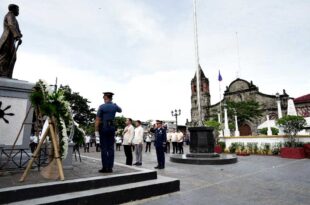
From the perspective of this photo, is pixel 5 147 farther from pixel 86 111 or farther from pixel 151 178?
pixel 86 111

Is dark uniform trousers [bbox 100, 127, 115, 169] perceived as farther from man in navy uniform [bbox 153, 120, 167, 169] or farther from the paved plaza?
man in navy uniform [bbox 153, 120, 167, 169]

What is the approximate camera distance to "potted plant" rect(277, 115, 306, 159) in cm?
1467

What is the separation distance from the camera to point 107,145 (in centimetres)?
609

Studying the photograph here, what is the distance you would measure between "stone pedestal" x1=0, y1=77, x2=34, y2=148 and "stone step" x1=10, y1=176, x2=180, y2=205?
2.66 m

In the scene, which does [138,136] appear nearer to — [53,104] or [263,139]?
[53,104]

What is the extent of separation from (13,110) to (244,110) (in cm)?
4918

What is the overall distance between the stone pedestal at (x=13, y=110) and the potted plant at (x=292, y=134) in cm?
1401

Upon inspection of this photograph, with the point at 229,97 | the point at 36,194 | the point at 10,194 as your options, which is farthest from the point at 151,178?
the point at 229,97

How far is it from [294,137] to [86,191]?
15.3 meters

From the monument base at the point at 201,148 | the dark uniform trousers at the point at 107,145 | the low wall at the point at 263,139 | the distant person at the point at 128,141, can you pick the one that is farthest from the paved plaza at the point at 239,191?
the low wall at the point at 263,139

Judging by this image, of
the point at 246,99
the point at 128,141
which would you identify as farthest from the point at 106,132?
the point at 246,99

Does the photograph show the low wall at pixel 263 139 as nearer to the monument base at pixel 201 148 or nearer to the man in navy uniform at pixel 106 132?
the monument base at pixel 201 148

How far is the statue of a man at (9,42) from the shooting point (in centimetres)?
691

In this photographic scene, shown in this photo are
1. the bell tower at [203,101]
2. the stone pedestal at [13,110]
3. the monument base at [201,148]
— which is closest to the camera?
the stone pedestal at [13,110]
